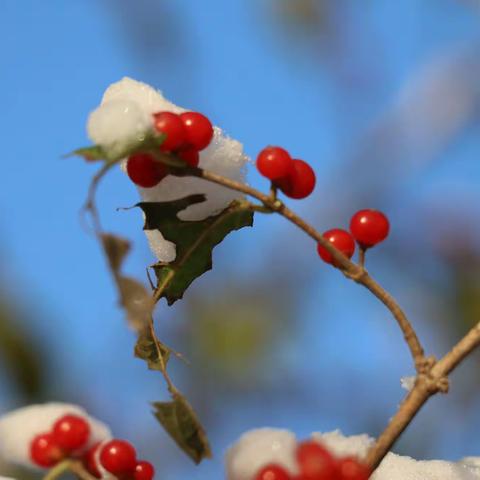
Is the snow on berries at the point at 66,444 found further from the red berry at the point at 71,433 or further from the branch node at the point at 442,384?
the branch node at the point at 442,384

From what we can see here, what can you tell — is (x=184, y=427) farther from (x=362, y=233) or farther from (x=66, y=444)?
(x=362, y=233)

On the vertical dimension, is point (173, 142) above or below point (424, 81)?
below

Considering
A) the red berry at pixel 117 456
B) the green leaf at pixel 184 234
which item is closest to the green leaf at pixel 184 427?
the red berry at pixel 117 456

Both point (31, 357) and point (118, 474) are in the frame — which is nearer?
point (118, 474)

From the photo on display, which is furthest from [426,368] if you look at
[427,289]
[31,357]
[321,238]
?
[427,289]

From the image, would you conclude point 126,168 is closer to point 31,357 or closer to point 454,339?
point 31,357

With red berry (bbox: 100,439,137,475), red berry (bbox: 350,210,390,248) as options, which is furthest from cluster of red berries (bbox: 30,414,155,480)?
red berry (bbox: 350,210,390,248)

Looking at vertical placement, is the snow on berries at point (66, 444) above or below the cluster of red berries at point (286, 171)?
below
